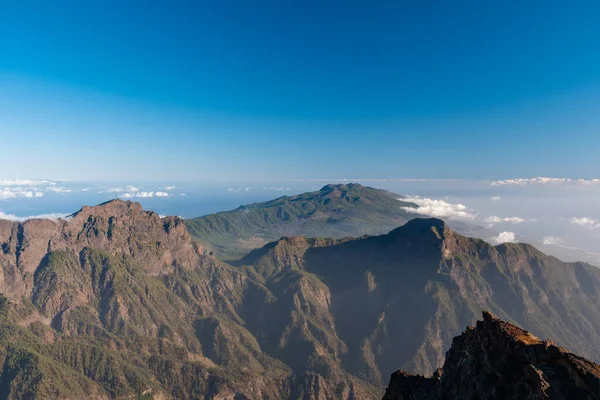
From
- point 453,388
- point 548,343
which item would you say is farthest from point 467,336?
point 548,343

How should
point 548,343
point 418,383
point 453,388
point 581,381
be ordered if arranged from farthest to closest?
point 418,383 < point 453,388 < point 548,343 < point 581,381

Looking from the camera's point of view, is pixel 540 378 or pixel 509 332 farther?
pixel 509 332

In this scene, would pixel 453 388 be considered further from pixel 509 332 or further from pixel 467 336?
pixel 509 332

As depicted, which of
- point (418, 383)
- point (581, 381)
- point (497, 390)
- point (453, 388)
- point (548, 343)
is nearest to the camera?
point (581, 381)

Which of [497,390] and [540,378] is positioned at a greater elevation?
[540,378]

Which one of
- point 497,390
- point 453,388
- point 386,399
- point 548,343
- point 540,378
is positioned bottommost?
point 386,399

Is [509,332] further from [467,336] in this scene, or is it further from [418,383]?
[418,383]

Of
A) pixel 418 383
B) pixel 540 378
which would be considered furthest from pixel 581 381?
pixel 418 383
